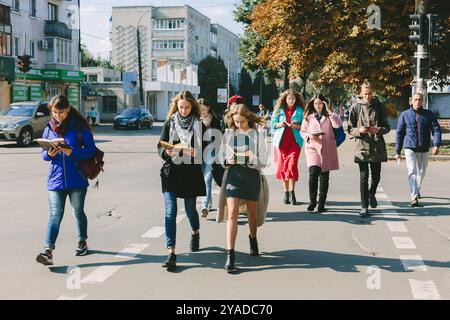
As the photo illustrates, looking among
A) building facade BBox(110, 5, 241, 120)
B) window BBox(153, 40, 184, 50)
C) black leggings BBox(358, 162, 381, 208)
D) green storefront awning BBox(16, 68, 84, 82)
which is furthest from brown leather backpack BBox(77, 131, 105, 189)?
window BBox(153, 40, 184, 50)

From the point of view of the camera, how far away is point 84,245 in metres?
6.98

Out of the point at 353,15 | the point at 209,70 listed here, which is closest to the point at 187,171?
the point at 353,15

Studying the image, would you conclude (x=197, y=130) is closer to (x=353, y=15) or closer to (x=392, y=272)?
(x=392, y=272)

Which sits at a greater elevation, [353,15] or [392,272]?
[353,15]

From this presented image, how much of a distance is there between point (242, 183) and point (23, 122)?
21120 mm

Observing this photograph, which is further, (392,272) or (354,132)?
(354,132)

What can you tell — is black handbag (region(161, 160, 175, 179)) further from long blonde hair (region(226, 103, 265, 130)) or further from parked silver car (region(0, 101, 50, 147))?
parked silver car (region(0, 101, 50, 147))

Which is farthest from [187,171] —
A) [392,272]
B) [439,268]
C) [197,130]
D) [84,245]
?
[439,268]

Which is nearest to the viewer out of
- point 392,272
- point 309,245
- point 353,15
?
point 392,272

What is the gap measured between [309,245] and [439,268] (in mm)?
1578

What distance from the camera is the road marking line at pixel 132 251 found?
22.4 ft

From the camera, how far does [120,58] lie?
9300 centimetres

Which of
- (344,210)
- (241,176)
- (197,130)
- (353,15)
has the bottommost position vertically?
(344,210)
